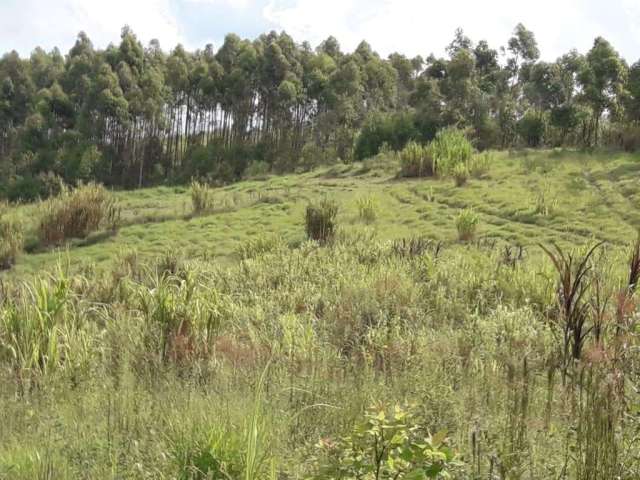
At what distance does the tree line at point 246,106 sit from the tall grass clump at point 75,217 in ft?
43.6

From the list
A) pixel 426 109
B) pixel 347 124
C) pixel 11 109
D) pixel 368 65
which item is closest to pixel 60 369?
pixel 426 109

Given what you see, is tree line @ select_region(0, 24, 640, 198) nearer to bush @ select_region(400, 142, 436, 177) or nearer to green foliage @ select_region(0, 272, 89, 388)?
bush @ select_region(400, 142, 436, 177)

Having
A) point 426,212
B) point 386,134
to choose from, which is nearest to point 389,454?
point 426,212

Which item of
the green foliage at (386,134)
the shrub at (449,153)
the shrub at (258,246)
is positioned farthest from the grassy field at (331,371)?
the green foliage at (386,134)

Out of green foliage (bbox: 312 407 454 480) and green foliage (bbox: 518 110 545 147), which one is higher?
green foliage (bbox: 518 110 545 147)

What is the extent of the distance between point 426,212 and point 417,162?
4.77 m

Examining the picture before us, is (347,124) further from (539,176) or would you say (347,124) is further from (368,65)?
(539,176)

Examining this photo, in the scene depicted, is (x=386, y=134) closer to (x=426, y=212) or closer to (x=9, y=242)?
(x=426, y=212)

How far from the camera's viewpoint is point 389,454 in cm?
195

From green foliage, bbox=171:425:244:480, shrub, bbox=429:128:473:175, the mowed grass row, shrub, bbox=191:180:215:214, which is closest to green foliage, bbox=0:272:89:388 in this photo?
green foliage, bbox=171:425:244:480

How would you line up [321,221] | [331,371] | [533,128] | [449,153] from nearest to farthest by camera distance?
[331,371] → [321,221] → [449,153] → [533,128]

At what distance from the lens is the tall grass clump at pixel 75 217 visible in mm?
12219

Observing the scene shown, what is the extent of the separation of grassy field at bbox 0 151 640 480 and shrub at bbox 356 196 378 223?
3.34 metres

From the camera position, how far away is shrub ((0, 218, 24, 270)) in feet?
35.2
